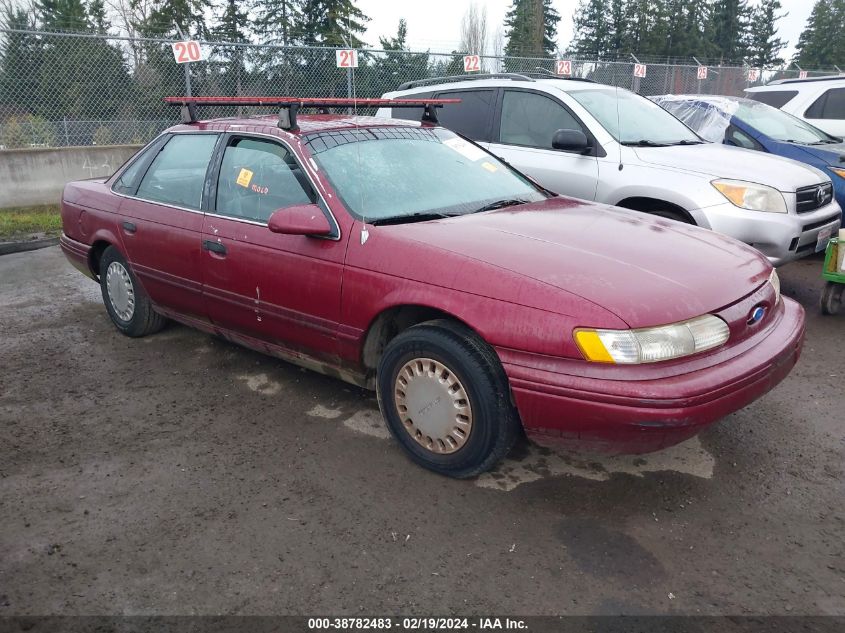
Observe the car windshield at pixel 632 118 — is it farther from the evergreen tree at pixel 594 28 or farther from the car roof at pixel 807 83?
the evergreen tree at pixel 594 28

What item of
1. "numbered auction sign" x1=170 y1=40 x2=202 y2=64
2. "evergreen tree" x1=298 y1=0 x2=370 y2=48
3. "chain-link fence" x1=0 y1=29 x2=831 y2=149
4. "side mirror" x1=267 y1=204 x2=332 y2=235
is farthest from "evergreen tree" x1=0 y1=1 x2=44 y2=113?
"evergreen tree" x1=298 y1=0 x2=370 y2=48

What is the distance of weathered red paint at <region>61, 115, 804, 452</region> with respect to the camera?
259cm

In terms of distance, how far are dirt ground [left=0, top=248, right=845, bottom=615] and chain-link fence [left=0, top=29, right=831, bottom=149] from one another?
6776 mm

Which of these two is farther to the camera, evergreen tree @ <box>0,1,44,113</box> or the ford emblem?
evergreen tree @ <box>0,1,44,113</box>

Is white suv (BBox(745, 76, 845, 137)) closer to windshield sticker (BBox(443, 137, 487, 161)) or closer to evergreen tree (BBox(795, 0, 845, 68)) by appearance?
windshield sticker (BBox(443, 137, 487, 161))

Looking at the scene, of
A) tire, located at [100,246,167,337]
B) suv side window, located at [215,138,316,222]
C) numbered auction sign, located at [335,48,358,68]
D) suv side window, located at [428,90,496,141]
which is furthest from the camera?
numbered auction sign, located at [335,48,358,68]

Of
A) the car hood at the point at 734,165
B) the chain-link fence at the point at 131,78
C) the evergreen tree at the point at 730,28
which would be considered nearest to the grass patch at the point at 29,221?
the chain-link fence at the point at 131,78

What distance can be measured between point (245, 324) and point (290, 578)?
69.0 inches

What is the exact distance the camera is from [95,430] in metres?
3.64

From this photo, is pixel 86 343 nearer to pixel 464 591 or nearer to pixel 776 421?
pixel 464 591

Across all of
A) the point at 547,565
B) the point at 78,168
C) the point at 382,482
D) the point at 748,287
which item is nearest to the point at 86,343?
the point at 382,482

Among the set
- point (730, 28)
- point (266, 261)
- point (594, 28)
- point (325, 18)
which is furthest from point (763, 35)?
point (266, 261)

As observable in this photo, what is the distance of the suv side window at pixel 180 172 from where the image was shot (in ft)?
13.5

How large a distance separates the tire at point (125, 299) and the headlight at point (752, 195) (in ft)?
13.9
